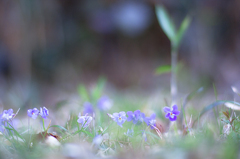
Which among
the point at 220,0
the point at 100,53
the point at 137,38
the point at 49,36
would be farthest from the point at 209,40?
the point at 49,36

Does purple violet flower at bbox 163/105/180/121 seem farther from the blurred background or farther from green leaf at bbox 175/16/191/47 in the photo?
the blurred background

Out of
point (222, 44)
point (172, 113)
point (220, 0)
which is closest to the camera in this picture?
point (172, 113)

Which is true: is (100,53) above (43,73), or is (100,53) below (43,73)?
above

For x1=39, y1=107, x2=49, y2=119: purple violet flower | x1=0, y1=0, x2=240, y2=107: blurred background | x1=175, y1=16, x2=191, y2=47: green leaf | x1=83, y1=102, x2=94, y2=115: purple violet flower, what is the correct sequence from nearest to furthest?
x1=39, y1=107, x2=49, y2=119: purple violet flower → x1=175, y1=16, x2=191, y2=47: green leaf → x1=83, y1=102, x2=94, y2=115: purple violet flower → x1=0, y1=0, x2=240, y2=107: blurred background

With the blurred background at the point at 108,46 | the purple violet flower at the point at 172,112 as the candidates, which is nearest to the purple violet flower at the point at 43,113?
the purple violet flower at the point at 172,112

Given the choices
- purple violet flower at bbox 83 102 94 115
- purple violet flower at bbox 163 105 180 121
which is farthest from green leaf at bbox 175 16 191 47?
purple violet flower at bbox 83 102 94 115

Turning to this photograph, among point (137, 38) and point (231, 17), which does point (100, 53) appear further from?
point (231, 17)

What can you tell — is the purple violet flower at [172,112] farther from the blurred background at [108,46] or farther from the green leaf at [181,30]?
the blurred background at [108,46]

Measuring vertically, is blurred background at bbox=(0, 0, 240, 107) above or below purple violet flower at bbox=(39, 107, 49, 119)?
above

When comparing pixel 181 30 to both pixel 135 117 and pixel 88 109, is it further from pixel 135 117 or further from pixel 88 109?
pixel 88 109
